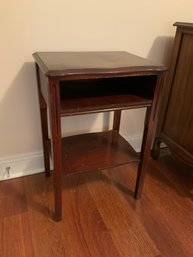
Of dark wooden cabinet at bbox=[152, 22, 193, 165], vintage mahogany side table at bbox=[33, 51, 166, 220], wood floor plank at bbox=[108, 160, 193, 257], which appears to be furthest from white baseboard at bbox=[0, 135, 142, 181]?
dark wooden cabinet at bbox=[152, 22, 193, 165]

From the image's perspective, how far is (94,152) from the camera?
1.24m

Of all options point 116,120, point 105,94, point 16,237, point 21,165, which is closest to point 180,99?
point 116,120

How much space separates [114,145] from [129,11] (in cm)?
75

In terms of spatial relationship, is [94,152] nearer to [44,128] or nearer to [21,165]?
[44,128]

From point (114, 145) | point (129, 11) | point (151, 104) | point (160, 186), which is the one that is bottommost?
point (160, 186)

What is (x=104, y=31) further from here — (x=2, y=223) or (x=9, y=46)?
(x=2, y=223)

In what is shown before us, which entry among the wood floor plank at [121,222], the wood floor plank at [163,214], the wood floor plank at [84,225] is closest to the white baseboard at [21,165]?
the wood floor plank at [84,225]

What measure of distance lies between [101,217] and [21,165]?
60 cm

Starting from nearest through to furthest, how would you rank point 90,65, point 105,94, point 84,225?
1. point 90,65
2. point 105,94
3. point 84,225

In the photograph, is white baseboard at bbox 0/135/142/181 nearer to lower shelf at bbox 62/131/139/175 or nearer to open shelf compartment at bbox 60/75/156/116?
lower shelf at bbox 62/131/139/175

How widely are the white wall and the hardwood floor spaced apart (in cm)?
32

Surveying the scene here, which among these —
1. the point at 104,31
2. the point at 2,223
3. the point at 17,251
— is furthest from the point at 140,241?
the point at 104,31

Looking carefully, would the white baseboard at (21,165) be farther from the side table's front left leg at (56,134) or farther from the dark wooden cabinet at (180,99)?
the dark wooden cabinet at (180,99)

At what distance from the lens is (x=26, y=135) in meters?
1.38
